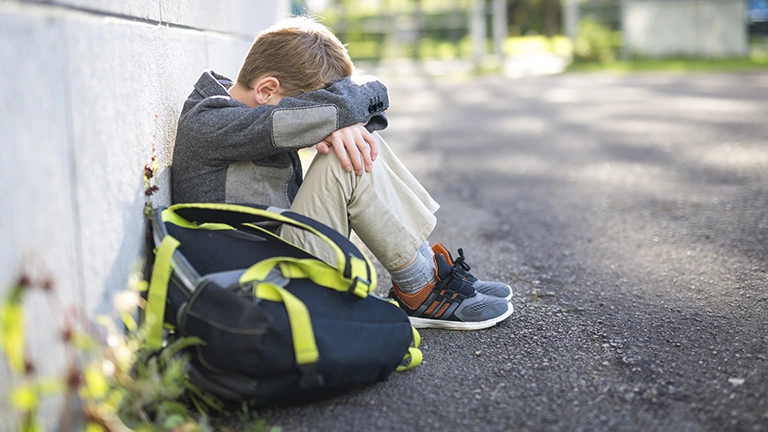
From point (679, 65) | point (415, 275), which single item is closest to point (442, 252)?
point (415, 275)

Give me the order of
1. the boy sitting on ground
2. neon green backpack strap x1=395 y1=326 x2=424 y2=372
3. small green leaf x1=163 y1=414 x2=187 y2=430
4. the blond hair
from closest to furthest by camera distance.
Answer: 1. small green leaf x1=163 y1=414 x2=187 y2=430
2. neon green backpack strap x1=395 y1=326 x2=424 y2=372
3. the boy sitting on ground
4. the blond hair

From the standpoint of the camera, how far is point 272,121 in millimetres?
2080

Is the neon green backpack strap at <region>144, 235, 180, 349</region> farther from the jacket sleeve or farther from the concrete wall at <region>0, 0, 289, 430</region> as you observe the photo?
the jacket sleeve

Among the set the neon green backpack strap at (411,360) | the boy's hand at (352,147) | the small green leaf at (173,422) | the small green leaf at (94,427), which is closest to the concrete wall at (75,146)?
the small green leaf at (94,427)

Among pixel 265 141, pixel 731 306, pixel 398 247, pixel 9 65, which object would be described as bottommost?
pixel 731 306

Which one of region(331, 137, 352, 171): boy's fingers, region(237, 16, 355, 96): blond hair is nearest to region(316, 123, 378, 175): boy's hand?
region(331, 137, 352, 171): boy's fingers

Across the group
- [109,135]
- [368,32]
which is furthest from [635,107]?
[368,32]

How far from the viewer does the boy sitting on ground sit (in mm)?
2121

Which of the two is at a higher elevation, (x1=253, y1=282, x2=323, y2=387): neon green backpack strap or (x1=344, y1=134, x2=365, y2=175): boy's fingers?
(x1=344, y1=134, x2=365, y2=175): boy's fingers

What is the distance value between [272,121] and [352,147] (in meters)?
0.23

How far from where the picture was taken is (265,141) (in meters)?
2.11

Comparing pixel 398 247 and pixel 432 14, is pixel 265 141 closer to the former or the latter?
pixel 398 247

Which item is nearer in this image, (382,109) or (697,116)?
(382,109)

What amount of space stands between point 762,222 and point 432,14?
623 inches
